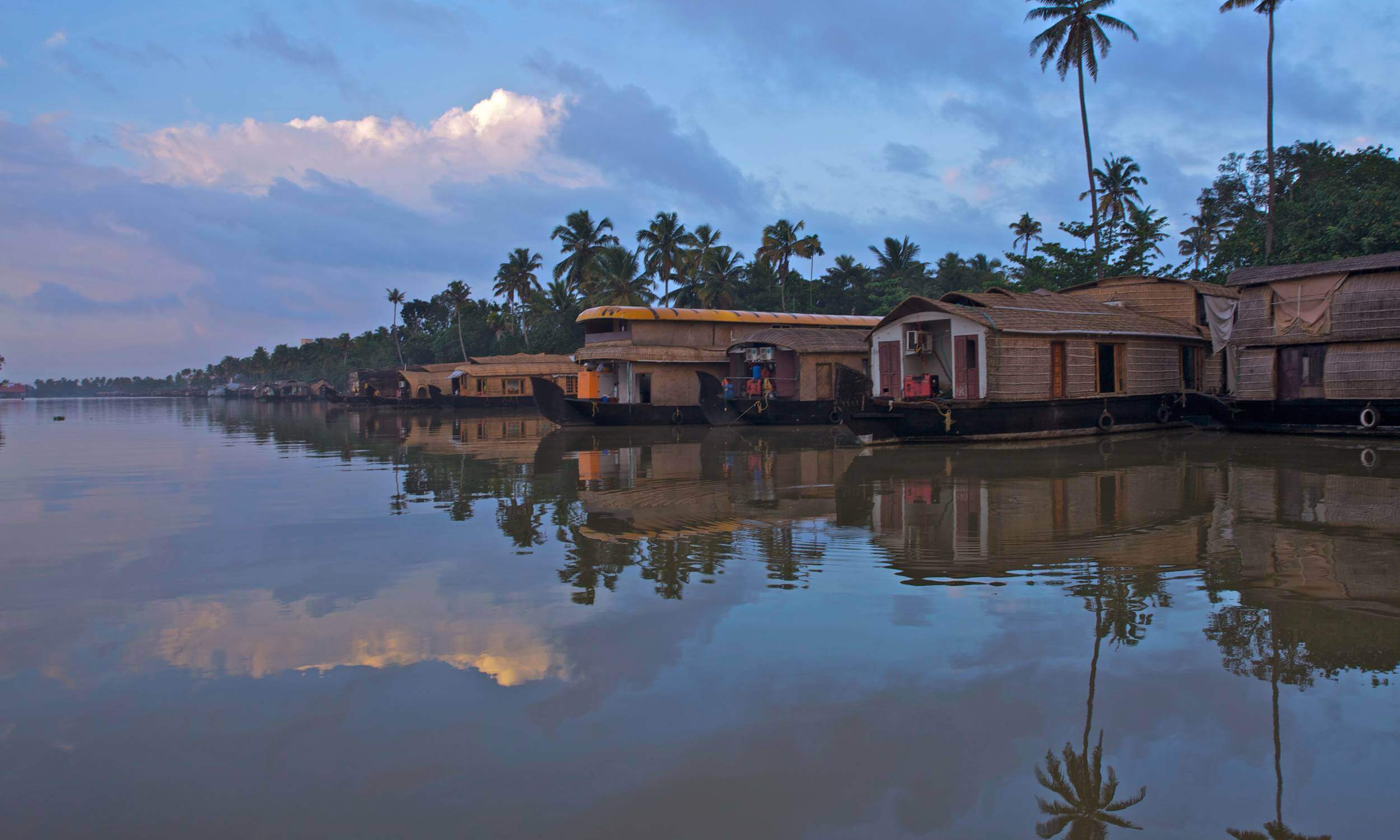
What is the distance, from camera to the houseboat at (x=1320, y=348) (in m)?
15.9

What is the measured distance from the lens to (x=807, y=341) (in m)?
25.6

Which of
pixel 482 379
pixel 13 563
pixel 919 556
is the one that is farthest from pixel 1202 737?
pixel 482 379

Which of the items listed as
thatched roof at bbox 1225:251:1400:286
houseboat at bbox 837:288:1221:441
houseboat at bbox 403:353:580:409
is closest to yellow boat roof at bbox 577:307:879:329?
houseboat at bbox 837:288:1221:441

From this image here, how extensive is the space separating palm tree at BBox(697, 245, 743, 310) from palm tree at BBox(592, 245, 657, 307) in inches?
125

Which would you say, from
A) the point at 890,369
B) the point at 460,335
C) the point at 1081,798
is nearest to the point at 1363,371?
the point at 890,369

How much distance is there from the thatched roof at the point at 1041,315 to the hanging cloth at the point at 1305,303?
7.63 ft

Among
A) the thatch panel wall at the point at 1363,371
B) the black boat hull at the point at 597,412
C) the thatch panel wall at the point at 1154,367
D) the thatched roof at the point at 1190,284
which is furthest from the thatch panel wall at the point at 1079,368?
the black boat hull at the point at 597,412

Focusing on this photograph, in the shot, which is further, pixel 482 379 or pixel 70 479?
pixel 482 379

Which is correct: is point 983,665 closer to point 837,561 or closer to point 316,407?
point 837,561

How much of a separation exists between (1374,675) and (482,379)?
4348 centimetres

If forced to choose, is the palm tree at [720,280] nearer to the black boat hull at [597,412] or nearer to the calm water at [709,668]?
the black boat hull at [597,412]

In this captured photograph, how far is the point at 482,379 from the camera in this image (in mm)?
45250

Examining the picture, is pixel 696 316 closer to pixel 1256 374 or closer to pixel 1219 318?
pixel 1219 318

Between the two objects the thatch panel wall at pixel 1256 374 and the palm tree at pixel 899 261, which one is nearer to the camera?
the thatch panel wall at pixel 1256 374
